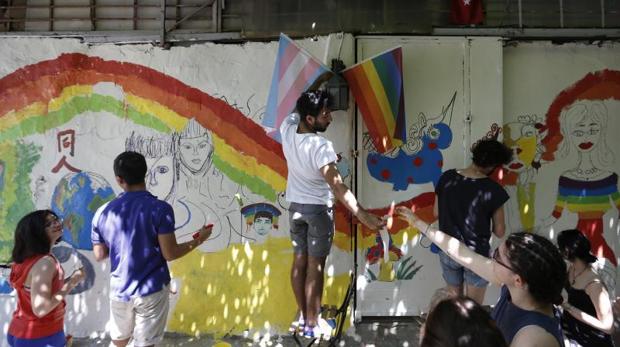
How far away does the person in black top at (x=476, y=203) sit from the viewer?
10.8 ft

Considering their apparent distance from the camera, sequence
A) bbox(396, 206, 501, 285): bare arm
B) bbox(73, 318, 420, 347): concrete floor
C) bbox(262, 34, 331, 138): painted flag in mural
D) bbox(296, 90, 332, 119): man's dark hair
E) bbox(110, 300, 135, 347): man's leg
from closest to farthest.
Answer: bbox(396, 206, 501, 285): bare arm < bbox(110, 300, 135, 347): man's leg < bbox(296, 90, 332, 119): man's dark hair < bbox(262, 34, 331, 138): painted flag in mural < bbox(73, 318, 420, 347): concrete floor

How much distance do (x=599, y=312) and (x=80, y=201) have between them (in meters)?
4.14

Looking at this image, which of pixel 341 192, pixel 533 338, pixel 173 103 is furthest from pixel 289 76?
pixel 533 338

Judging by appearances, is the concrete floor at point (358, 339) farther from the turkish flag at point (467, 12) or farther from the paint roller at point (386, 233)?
the turkish flag at point (467, 12)

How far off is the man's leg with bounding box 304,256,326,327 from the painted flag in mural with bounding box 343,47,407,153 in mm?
1473

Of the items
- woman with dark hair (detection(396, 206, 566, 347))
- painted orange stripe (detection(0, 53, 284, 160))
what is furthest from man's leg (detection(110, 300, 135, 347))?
painted orange stripe (detection(0, 53, 284, 160))

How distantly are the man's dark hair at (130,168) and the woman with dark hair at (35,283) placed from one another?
1.72ft

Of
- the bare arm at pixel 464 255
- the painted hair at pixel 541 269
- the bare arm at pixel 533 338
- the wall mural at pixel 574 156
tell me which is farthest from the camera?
the wall mural at pixel 574 156

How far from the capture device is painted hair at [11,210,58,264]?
8.84 feet

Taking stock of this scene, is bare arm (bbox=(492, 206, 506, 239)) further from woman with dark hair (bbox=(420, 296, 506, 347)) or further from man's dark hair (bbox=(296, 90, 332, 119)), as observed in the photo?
woman with dark hair (bbox=(420, 296, 506, 347))

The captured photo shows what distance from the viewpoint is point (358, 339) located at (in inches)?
162

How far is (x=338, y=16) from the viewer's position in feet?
14.2

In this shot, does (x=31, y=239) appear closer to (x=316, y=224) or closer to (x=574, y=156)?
(x=316, y=224)

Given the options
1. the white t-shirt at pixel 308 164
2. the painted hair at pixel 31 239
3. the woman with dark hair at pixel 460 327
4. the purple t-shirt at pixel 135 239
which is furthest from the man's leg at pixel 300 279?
the woman with dark hair at pixel 460 327
